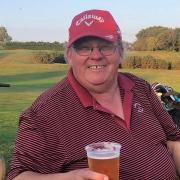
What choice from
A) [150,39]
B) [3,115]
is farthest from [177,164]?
[150,39]

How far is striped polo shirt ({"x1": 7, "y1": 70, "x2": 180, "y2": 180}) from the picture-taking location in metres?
2.56

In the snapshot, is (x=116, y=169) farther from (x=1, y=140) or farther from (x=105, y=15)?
(x=1, y=140)

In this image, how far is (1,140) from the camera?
8.27m

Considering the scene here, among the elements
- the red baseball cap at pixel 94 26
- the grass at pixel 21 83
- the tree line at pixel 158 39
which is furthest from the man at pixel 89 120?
the tree line at pixel 158 39

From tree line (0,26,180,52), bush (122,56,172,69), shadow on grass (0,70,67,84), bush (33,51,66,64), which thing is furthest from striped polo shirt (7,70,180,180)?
tree line (0,26,180,52)

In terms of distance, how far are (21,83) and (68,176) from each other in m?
24.1

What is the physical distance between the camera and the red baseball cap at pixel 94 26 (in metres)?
2.73

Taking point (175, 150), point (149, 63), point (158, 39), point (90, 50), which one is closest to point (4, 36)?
point (158, 39)

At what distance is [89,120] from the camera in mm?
2756

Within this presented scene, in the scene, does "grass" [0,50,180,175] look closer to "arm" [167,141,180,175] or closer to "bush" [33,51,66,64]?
"bush" [33,51,66,64]

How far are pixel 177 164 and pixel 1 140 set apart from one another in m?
5.51

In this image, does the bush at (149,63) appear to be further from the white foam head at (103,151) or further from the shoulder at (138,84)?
the white foam head at (103,151)

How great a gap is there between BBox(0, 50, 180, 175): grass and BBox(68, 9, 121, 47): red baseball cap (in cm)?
245

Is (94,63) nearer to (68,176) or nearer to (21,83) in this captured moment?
(68,176)
